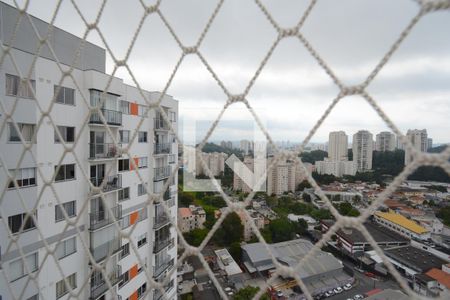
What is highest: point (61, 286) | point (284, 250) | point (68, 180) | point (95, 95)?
point (95, 95)

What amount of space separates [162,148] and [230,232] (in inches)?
250

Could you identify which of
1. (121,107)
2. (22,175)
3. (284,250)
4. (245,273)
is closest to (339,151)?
(121,107)

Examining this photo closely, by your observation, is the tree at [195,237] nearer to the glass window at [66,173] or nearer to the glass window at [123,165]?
the glass window at [123,165]

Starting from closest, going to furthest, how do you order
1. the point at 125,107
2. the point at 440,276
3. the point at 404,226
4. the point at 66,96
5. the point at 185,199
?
1. the point at 66,96
2. the point at 125,107
3. the point at 440,276
4. the point at 404,226
5. the point at 185,199

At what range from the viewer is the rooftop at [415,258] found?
5336mm

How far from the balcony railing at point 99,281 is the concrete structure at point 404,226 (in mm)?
6522

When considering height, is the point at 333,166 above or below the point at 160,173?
above

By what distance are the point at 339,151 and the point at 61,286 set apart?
2.68 meters

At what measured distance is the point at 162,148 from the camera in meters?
3.34

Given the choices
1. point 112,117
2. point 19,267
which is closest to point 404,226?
point 112,117

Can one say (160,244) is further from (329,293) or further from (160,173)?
(329,293)

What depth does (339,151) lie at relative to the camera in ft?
7.33

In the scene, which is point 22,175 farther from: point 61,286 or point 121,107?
point 121,107

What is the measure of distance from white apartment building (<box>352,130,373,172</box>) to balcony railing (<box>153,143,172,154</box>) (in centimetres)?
230
